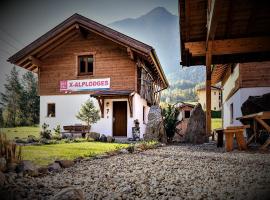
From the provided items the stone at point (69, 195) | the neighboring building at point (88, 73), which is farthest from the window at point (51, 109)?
the stone at point (69, 195)

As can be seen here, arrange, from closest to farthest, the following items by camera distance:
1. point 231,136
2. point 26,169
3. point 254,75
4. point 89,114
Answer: point 26,169 → point 231,136 → point 254,75 → point 89,114

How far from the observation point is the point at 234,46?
21.3ft

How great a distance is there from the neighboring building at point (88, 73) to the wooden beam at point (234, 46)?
6.35 metres

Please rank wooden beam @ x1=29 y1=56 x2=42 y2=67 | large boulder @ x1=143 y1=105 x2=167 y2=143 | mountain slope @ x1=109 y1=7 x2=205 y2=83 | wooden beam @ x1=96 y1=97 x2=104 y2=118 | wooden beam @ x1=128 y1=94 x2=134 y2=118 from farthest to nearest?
1. wooden beam @ x1=29 y1=56 x2=42 y2=67
2. wooden beam @ x1=96 y1=97 x2=104 y2=118
3. wooden beam @ x1=128 y1=94 x2=134 y2=118
4. large boulder @ x1=143 y1=105 x2=167 y2=143
5. mountain slope @ x1=109 y1=7 x2=205 y2=83

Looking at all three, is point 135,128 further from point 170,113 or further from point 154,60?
point 154,60

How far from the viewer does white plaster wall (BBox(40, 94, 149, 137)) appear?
46.3ft

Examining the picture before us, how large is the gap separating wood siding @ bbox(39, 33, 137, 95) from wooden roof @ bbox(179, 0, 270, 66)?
21.8 feet

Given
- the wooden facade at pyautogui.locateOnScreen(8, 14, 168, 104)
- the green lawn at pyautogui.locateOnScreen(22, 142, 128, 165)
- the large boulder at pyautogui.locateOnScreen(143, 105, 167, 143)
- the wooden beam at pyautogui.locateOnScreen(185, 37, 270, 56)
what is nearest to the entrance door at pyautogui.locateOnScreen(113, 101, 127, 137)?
the wooden facade at pyautogui.locateOnScreen(8, 14, 168, 104)

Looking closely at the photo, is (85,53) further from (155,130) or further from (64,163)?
(64,163)

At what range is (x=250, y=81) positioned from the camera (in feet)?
40.0

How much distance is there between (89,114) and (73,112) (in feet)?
5.49

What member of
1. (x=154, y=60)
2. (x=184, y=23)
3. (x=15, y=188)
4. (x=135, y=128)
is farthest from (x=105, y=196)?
(x=154, y=60)

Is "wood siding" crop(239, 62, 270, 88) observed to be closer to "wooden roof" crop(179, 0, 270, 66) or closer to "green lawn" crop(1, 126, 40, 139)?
"wooden roof" crop(179, 0, 270, 66)

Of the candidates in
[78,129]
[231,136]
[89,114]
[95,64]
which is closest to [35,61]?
[95,64]
